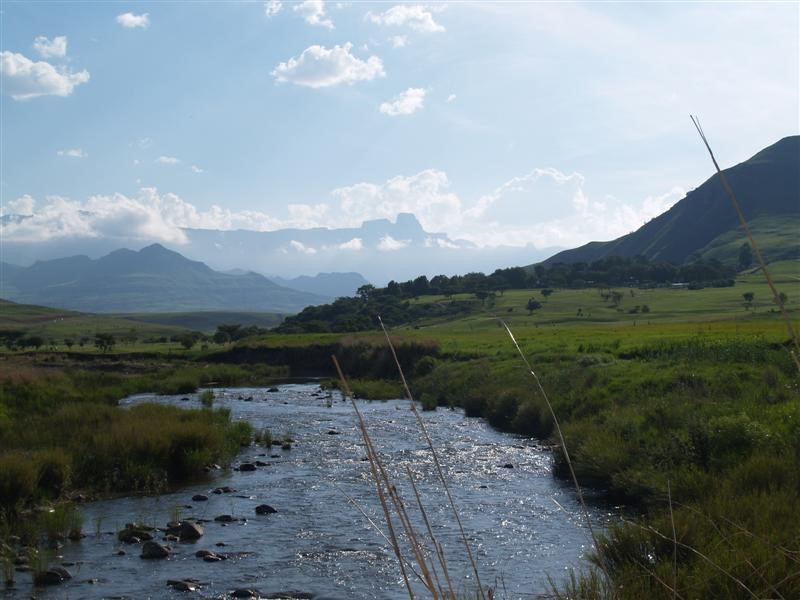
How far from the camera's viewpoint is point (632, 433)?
791 inches

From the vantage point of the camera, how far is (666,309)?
10200cm

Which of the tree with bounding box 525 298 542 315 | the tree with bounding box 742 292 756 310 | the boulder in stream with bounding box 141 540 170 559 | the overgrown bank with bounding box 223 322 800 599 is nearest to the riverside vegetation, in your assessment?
the overgrown bank with bounding box 223 322 800 599

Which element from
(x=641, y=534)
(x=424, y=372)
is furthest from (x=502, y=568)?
(x=424, y=372)

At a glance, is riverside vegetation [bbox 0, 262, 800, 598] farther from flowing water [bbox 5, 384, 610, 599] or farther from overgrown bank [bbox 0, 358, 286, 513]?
flowing water [bbox 5, 384, 610, 599]

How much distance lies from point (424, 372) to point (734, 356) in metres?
23.5

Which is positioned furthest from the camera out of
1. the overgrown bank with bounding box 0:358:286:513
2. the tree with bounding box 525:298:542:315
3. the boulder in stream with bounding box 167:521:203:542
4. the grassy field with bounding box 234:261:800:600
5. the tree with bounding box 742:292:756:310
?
the tree with bounding box 525:298:542:315

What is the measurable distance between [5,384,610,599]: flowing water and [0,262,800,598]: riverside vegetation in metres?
1.38

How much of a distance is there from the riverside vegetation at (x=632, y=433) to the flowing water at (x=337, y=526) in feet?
4.54

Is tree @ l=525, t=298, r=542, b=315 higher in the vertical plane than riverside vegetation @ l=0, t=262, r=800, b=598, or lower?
higher

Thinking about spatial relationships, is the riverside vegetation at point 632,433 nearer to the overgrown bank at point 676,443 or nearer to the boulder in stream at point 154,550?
the overgrown bank at point 676,443

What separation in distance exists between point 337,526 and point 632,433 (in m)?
8.62

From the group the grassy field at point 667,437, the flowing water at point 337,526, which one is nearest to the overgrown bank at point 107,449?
the flowing water at point 337,526

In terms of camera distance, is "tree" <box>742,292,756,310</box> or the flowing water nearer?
the flowing water

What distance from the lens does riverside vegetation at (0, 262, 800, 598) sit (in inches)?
337
